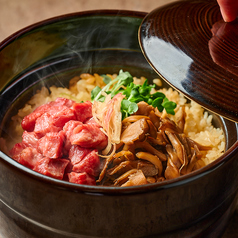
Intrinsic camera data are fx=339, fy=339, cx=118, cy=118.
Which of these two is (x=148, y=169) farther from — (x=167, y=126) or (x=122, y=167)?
(x=167, y=126)

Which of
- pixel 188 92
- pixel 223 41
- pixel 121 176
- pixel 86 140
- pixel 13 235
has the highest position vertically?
pixel 223 41

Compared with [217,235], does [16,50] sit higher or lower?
higher

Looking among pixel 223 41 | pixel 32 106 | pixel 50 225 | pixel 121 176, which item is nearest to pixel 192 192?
pixel 121 176

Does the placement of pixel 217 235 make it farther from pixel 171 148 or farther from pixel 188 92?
pixel 188 92

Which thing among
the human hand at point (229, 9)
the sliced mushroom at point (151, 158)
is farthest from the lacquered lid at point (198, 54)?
the sliced mushroom at point (151, 158)

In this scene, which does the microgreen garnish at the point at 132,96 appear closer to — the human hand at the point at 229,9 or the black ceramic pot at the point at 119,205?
the black ceramic pot at the point at 119,205

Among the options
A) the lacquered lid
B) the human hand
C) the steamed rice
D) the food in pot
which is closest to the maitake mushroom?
the food in pot
